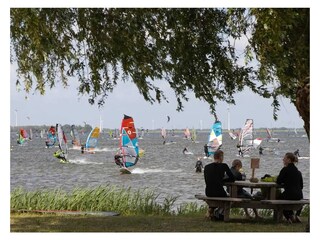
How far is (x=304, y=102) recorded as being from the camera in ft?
23.8

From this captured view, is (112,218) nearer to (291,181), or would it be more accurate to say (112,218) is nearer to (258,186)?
(258,186)

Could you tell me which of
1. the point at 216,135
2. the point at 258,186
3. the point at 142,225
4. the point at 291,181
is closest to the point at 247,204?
the point at 258,186

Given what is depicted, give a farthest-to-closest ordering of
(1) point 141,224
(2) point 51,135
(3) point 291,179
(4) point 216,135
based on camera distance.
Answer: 1. (2) point 51,135
2. (4) point 216,135
3. (1) point 141,224
4. (3) point 291,179

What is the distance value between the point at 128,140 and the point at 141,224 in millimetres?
23762

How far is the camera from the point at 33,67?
7.67 m

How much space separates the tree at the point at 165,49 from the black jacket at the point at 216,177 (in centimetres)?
127

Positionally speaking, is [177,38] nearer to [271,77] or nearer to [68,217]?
[271,77]

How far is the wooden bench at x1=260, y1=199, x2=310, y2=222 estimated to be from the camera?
902 cm

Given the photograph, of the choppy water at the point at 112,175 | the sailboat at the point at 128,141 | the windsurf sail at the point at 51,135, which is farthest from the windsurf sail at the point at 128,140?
the windsurf sail at the point at 51,135

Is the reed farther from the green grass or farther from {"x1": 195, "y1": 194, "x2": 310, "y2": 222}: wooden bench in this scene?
{"x1": 195, "y1": 194, "x2": 310, "y2": 222}: wooden bench

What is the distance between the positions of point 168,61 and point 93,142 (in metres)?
52.3

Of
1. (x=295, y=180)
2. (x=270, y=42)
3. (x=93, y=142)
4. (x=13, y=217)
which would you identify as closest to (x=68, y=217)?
(x=13, y=217)

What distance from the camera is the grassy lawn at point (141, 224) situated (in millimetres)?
9023

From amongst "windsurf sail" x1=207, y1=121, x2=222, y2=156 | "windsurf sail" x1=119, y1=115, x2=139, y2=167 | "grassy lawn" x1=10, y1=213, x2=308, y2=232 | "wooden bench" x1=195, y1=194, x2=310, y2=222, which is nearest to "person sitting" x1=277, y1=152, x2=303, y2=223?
"wooden bench" x1=195, y1=194, x2=310, y2=222
